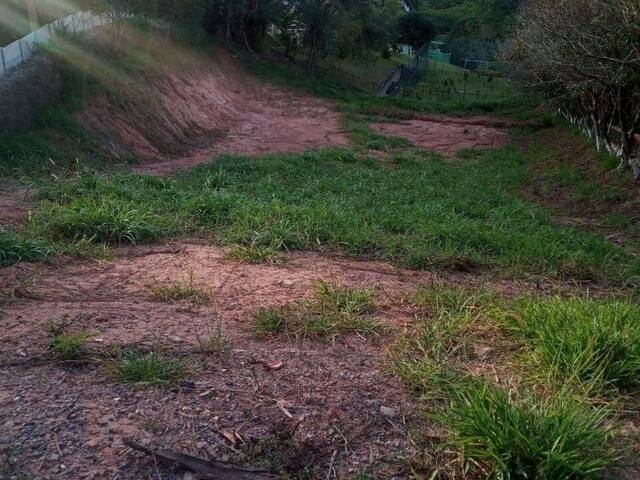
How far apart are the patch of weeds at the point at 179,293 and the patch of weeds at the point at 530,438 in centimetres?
216

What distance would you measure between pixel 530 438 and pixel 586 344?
Answer: 1.04 meters

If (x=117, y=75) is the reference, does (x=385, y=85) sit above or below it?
below

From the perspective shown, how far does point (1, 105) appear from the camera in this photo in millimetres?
10344

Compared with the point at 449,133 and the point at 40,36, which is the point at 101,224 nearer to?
the point at 40,36

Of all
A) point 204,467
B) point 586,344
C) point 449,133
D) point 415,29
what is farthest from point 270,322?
point 415,29

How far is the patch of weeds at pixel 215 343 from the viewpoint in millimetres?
3615

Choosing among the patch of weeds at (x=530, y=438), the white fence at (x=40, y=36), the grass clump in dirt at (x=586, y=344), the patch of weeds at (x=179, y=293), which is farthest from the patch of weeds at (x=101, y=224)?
the white fence at (x=40, y=36)

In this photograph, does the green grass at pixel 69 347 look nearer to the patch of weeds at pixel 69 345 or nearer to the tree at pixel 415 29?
the patch of weeds at pixel 69 345

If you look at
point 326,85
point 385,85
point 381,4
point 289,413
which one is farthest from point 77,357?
point 381,4

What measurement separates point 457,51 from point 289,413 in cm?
4569

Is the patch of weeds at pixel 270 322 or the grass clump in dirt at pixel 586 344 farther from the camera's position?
the patch of weeds at pixel 270 322

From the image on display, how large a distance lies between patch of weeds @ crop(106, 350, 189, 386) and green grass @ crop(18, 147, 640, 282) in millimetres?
2598

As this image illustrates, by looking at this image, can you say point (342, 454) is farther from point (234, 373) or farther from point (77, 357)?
point (77, 357)

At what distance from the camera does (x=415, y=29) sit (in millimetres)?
45594
